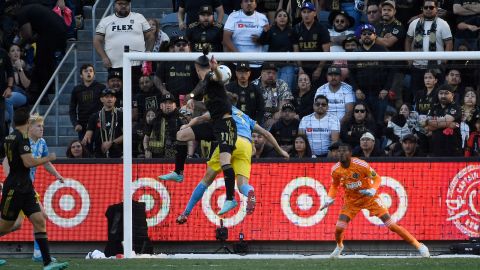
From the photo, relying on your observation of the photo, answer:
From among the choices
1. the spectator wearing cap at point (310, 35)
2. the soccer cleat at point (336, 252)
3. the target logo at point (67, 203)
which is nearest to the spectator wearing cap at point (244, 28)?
the spectator wearing cap at point (310, 35)

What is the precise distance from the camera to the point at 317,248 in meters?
21.8

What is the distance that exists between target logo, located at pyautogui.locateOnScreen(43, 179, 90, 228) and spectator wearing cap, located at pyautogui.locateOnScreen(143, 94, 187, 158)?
5.18ft

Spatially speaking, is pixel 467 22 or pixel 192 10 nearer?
pixel 467 22

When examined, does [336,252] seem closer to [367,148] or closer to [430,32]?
[367,148]

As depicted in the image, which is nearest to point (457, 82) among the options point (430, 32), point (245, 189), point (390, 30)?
point (430, 32)

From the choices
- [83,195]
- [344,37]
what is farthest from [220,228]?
[344,37]

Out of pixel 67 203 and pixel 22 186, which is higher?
pixel 22 186

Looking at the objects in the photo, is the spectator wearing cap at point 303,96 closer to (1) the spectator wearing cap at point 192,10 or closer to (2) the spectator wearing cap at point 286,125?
(2) the spectator wearing cap at point 286,125

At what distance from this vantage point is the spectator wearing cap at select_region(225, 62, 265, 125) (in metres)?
21.1

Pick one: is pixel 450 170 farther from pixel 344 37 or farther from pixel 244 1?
pixel 244 1

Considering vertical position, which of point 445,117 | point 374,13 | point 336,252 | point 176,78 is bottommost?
point 336,252

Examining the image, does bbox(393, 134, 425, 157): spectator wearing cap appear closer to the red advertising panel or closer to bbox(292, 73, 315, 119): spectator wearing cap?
the red advertising panel

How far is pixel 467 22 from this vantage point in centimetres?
2353

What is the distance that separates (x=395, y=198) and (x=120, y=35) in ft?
18.6
